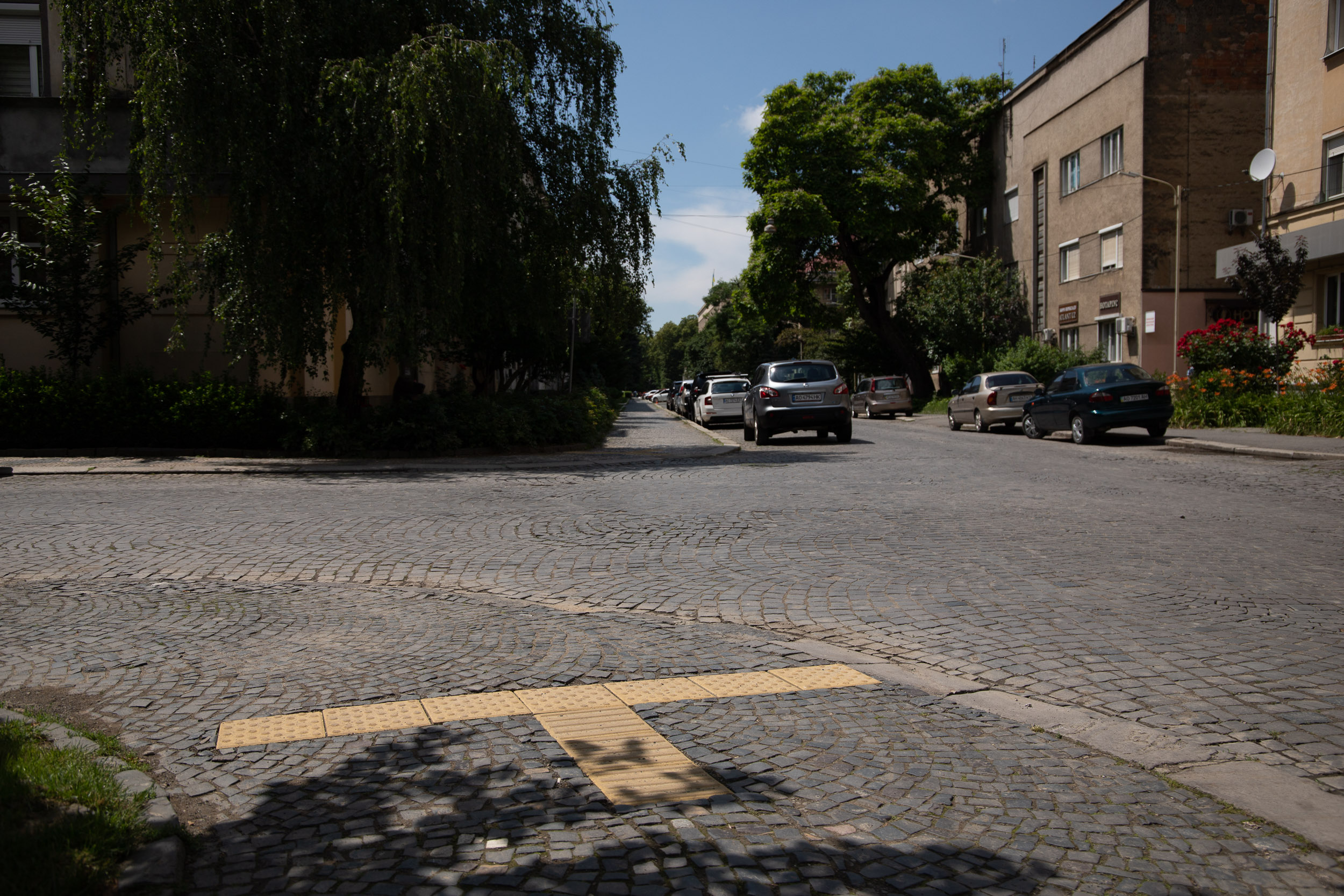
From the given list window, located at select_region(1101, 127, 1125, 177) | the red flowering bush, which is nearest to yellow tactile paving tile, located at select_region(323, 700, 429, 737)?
the red flowering bush

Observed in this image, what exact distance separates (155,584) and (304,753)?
3925 millimetres

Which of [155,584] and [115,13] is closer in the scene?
[155,584]

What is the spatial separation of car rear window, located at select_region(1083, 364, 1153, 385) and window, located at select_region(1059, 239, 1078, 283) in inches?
664

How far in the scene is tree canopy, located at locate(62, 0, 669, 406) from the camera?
1571cm

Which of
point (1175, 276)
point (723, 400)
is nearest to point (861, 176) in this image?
point (1175, 276)

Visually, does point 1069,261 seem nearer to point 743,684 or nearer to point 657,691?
point 743,684

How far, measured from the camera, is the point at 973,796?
3.42 meters

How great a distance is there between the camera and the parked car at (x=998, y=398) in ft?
84.9

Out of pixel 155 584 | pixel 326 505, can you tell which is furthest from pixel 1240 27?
pixel 155 584

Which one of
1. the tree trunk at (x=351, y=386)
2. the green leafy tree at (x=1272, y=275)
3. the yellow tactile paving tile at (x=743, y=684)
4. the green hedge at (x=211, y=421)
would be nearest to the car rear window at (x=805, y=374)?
the green hedge at (x=211, y=421)

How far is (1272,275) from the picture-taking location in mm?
23250

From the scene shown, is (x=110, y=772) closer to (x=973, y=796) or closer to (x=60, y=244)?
(x=973, y=796)

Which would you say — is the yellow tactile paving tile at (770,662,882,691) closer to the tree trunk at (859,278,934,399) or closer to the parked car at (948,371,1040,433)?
the parked car at (948,371,1040,433)

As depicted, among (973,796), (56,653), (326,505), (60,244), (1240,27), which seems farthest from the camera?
(1240,27)
